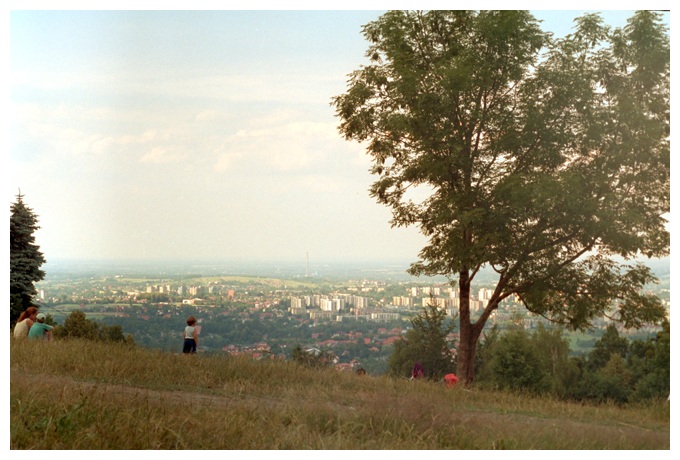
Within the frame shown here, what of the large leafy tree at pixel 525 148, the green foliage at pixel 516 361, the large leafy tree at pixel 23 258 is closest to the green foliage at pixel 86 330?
the large leafy tree at pixel 23 258

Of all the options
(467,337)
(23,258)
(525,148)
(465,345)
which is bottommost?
(465,345)

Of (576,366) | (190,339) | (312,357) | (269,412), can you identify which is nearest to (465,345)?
(576,366)

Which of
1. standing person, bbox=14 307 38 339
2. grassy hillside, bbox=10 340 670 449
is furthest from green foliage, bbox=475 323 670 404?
standing person, bbox=14 307 38 339

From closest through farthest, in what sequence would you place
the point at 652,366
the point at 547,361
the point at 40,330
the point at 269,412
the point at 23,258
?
the point at 269,412 < the point at 652,366 < the point at 40,330 < the point at 23,258 < the point at 547,361

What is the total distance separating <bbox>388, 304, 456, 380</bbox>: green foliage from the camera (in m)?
11.6

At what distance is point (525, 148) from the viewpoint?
401 inches

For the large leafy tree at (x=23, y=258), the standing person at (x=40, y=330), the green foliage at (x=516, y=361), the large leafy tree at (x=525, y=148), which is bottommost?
the green foliage at (x=516, y=361)

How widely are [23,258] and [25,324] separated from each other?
263 cm

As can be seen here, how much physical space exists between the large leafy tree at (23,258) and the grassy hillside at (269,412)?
3.72 metres

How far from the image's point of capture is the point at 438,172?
10.5 m

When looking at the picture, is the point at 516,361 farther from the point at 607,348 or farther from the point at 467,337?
the point at 467,337

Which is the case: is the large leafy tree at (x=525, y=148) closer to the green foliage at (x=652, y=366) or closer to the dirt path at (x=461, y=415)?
the green foliage at (x=652, y=366)

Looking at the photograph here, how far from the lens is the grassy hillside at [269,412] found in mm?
6340

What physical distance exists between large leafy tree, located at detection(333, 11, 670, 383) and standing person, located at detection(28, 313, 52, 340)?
528 cm
